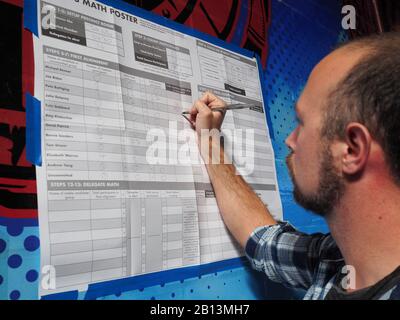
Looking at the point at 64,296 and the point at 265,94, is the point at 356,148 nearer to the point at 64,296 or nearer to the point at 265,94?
the point at 265,94

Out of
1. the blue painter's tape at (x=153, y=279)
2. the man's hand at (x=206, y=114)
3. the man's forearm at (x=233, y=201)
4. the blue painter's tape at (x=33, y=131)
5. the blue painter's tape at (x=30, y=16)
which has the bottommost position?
the blue painter's tape at (x=153, y=279)

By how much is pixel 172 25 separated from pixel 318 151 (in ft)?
1.22

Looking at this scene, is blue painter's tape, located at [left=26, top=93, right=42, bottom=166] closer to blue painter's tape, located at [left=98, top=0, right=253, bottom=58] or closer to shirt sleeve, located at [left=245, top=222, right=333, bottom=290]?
blue painter's tape, located at [left=98, top=0, right=253, bottom=58]

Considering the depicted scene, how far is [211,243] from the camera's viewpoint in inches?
26.3

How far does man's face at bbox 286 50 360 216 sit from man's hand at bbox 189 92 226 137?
16 cm

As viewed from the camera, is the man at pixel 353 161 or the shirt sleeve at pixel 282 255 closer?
the man at pixel 353 161

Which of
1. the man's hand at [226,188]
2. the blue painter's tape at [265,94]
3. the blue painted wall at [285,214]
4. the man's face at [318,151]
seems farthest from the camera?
A: the blue painter's tape at [265,94]

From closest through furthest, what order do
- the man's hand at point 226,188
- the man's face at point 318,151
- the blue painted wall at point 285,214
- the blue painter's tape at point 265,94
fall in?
the blue painted wall at point 285,214
the man's face at point 318,151
the man's hand at point 226,188
the blue painter's tape at point 265,94

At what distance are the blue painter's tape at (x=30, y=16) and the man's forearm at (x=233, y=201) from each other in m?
0.36

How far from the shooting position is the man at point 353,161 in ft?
1.71

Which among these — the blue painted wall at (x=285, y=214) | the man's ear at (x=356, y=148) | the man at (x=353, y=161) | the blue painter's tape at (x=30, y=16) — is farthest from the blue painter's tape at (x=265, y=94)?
the blue painter's tape at (x=30, y=16)

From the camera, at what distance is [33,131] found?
481mm

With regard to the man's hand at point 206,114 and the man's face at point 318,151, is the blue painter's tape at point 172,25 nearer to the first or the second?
the man's hand at point 206,114

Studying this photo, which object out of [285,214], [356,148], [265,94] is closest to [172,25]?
[265,94]
